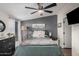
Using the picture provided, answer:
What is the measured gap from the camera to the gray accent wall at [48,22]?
165cm

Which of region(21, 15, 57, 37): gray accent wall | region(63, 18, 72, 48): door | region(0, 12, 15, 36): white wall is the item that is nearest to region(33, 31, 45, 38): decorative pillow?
region(21, 15, 57, 37): gray accent wall

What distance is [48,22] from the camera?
1.75 m

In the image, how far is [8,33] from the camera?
1491 millimetres

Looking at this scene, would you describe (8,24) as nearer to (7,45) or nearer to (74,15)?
(7,45)

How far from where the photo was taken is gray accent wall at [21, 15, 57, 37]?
1646mm

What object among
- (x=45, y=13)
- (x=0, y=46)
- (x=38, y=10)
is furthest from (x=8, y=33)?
(x=45, y=13)

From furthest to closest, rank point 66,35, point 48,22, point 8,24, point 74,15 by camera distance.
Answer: point 66,35
point 48,22
point 74,15
point 8,24

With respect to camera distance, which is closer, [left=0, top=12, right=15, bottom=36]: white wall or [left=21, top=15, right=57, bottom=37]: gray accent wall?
[left=0, top=12, right=15, bottom=36]: white wall

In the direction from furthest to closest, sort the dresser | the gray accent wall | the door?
the door, the gray accent wall, the dresser

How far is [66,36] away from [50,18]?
0.62m

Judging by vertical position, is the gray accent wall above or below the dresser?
above

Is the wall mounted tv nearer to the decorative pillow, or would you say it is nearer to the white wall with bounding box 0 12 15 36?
the decorative pillow

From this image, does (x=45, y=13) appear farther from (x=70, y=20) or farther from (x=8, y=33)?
(x=8, y=33)

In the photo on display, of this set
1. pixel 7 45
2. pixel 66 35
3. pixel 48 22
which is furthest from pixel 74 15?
pixel 7 45
